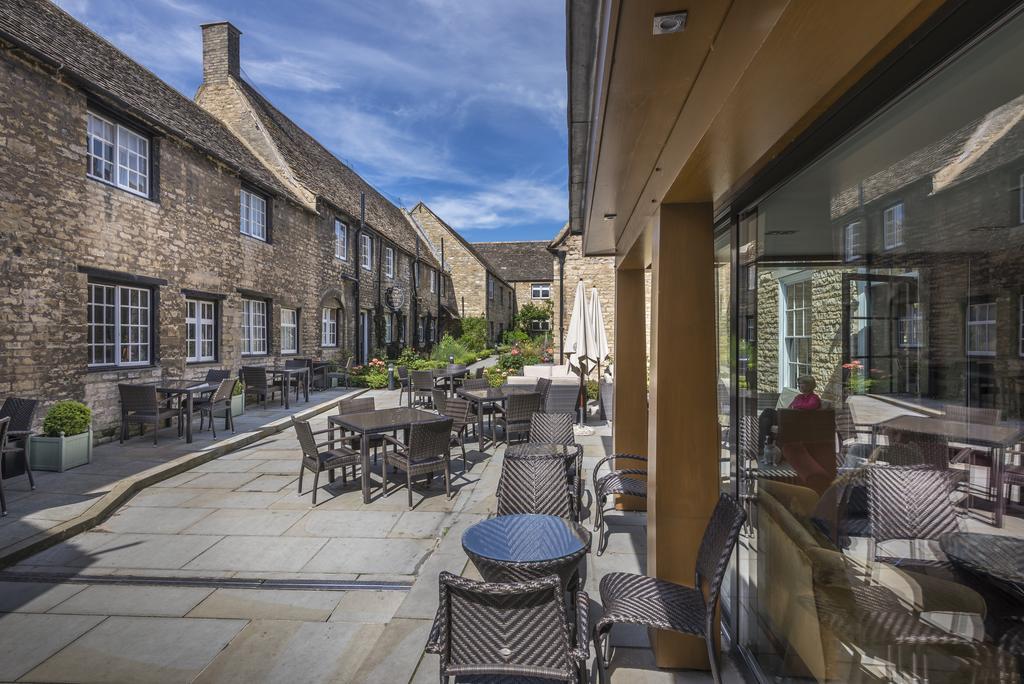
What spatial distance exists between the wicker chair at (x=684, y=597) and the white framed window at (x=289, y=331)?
14.2 metres

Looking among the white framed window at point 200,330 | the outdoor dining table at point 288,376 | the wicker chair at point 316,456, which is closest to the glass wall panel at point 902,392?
the wicker chair at point 316,456

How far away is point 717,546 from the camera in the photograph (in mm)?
2531

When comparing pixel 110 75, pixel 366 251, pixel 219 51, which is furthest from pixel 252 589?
pixel 366 251

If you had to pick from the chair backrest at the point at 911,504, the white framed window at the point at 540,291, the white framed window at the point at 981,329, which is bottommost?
the chair backrest at the point at 911,504

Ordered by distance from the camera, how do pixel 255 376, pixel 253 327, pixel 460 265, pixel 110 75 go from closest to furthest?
1. pixel 110 75
2. pixel 255 376
3. pixel 253 327
4. pixel 460 265

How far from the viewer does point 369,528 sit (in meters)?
5.18

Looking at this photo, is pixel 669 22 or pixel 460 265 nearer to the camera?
pixel 669 22

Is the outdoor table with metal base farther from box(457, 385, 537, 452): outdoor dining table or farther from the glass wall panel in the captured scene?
the glass wall panel

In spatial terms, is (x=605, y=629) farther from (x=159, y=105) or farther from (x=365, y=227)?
(x=365, y=227)

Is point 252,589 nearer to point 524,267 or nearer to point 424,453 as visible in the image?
point 424,453

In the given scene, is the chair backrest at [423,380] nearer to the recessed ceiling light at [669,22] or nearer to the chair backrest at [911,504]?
the chair backrest at [911,504]

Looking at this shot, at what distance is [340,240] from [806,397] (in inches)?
732

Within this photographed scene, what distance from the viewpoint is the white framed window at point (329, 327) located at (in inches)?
698

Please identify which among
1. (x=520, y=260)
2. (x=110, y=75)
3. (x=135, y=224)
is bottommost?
(x=135, y=224)
